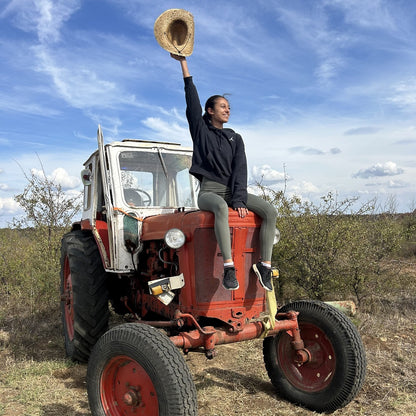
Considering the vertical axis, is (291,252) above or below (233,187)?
below

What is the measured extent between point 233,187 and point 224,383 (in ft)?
6.63

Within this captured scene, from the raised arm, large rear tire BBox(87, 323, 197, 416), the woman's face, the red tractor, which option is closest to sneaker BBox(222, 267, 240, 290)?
the red tractor

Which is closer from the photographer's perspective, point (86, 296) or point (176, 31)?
point (176, 31)

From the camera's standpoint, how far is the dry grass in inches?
141

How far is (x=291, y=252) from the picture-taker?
22.4ft

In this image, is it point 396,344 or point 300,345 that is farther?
point 396,344

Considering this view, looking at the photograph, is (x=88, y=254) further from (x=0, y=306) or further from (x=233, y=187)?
(x=0, y=306)

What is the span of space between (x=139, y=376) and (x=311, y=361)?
5.28 ft

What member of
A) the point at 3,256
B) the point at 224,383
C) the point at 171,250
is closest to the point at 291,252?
the point at 224,383

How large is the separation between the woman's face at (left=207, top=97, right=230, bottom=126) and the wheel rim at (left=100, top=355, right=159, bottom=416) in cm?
204

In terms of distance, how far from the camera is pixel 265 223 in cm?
341

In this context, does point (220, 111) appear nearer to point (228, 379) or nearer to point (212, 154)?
point (212, 154)

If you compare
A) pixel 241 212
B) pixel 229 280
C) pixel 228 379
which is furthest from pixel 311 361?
pixel 241 212

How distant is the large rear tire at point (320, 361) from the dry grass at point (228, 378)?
5.9 inches
